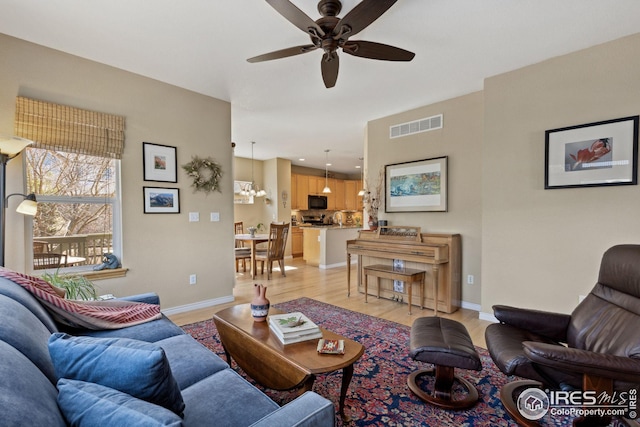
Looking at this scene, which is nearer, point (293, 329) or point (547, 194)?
point (293, 329)

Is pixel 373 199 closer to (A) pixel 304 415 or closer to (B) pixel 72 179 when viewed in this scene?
(B) pixel 72 179

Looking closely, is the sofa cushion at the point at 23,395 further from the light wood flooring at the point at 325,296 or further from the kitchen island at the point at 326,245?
the kitchen island at the point at 326,245

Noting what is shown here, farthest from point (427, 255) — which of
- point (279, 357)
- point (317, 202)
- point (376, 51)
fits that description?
point (317, 202)

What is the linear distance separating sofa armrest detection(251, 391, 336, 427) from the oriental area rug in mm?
840

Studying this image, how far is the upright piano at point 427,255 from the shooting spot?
3.71 metres

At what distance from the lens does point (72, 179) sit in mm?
3055

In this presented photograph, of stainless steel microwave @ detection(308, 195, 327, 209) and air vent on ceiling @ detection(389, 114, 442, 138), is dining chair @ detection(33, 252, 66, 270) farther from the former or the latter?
stainless steel microwave @ detection(308, 195, 327, 209)

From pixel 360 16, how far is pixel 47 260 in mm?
3511

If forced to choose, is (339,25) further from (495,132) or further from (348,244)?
(348,244)

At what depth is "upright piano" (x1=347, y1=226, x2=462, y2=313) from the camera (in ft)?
12.2

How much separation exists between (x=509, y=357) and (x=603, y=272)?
0.98 metres

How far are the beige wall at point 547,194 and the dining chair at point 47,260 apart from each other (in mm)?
4466

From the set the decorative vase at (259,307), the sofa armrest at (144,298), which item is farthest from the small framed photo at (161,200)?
the decorative vase at (259,307)

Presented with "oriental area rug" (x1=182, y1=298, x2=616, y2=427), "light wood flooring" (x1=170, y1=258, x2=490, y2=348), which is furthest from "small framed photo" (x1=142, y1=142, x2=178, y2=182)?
"oriental area rug" (x1=182, y1=298, x2=616, y2=427)
